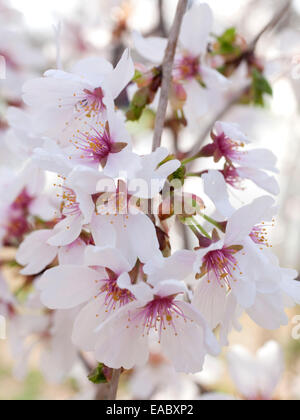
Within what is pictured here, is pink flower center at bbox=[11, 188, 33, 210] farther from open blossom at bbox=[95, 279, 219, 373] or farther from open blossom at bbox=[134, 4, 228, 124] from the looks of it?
open blossom at bbox=[95, 279, 219, 373]

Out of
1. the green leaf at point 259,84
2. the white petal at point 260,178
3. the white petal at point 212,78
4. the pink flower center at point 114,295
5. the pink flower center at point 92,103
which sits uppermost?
the green leaf at point 259,84

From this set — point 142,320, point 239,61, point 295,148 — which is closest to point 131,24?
point 239,61

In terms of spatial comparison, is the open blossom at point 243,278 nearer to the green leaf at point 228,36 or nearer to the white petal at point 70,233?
the white petal at point 70,233

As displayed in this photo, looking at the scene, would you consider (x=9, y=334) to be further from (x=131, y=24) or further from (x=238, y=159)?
(x=131, y=24)

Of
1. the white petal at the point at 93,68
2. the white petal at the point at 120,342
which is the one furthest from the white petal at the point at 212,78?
the white petal at the point at 120,342

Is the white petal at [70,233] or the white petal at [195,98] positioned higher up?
the white petal at [195,98]

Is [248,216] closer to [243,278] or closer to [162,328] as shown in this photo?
[243,278]
